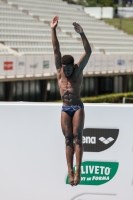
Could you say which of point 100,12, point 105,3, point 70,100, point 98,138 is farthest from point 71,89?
point 105,3

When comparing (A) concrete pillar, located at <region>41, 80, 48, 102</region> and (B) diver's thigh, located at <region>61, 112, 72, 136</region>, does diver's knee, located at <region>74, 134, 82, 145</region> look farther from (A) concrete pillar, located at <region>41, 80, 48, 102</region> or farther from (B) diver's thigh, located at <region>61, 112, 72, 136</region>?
(A) concrete pillar, located at <region>41, 80, 48, 102</region>

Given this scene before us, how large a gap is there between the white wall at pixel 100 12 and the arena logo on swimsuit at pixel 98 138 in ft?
274

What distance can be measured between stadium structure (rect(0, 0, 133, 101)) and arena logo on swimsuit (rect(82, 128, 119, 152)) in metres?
25.2

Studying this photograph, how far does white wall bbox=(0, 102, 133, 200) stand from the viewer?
7.39 metres

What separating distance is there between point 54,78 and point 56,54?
109 ft

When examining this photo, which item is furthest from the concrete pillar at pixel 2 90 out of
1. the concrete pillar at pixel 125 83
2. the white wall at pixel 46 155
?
the white wall at pixel 46 155

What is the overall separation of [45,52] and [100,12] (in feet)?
162

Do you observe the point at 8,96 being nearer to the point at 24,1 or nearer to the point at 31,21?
the point at 31,21

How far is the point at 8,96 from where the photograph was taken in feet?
118

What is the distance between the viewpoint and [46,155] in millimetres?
7594

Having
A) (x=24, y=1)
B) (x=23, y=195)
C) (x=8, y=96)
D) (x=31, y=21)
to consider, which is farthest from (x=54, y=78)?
(x=23, y=195)

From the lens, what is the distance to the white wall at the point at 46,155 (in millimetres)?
7387

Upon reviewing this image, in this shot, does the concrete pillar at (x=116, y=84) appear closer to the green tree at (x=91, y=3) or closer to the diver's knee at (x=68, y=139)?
the diver's knee at (x=68, y=139)

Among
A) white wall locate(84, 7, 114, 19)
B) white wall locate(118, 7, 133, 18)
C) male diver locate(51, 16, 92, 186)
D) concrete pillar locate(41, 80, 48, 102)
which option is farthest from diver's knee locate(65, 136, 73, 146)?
white wall locate(118, 7, 133, 18)
